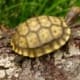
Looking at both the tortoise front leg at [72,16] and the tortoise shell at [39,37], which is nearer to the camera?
the tortoise shell at [39,37]

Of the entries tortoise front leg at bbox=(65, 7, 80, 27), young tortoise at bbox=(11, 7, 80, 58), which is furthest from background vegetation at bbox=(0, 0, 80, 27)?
young tortoise at bbox=(11, 7, 80, 58)

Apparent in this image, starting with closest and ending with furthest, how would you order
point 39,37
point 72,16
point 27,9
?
1. point 39,37
2. point 72,16
3. point 27,9

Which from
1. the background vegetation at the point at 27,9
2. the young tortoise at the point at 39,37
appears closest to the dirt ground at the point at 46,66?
the young tortoise at the point at 39,37

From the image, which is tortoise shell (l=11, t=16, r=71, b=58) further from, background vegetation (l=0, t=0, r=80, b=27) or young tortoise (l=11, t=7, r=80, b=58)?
background vegetation (l=0, t=0, r=80, b=27)

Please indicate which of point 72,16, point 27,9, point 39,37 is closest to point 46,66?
point 39,37

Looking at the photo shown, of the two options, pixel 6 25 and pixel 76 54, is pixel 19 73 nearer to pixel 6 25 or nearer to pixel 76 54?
pixel 76 54

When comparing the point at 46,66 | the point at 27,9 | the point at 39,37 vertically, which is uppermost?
the point at 27,9

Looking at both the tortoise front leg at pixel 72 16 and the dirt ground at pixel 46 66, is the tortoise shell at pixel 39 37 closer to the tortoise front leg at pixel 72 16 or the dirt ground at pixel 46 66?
the dirt ground at pixel 46 66

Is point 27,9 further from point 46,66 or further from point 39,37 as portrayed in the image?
point 46,66
